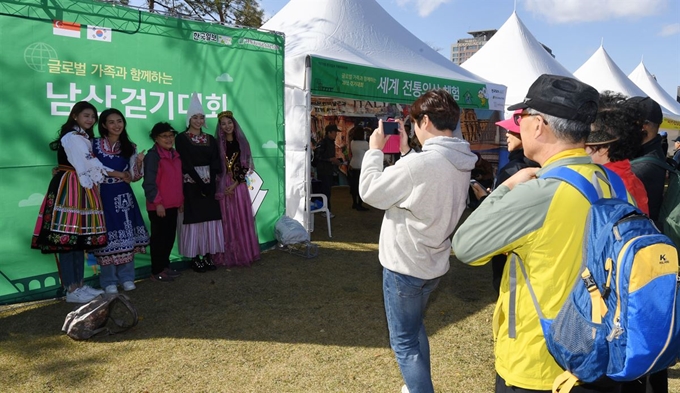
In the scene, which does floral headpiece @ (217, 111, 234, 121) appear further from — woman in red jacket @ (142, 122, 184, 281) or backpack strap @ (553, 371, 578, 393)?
backpack strap @ (553, 371, 578, 393)

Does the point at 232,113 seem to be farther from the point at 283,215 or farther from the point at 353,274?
the point at 353,274

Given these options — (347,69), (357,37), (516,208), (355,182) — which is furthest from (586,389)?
(355,182)

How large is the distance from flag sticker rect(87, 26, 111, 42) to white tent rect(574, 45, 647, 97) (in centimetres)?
1426

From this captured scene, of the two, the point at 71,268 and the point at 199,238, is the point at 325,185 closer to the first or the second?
the point at 199,238

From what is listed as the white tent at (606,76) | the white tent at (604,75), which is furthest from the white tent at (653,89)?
the white tent at (604,75)

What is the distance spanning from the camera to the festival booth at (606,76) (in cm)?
1503

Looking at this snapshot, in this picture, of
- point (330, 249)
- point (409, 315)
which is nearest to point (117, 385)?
point (409, 315)

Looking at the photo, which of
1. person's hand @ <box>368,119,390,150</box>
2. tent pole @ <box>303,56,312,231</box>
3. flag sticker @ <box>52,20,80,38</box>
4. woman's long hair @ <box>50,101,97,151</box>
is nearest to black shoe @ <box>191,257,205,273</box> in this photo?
tent pole @ <box>303,56,312,231</box>

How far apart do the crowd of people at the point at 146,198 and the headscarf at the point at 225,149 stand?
0.01 meters

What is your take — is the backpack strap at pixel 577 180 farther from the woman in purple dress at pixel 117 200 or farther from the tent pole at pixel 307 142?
the tent pole at pixel 307 142

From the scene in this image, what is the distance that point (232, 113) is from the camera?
5746mm

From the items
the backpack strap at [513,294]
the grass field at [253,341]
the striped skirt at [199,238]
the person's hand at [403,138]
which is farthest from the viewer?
→ the striped skirt at [199,238]

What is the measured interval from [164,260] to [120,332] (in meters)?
1.42

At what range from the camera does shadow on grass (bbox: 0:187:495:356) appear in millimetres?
3818
